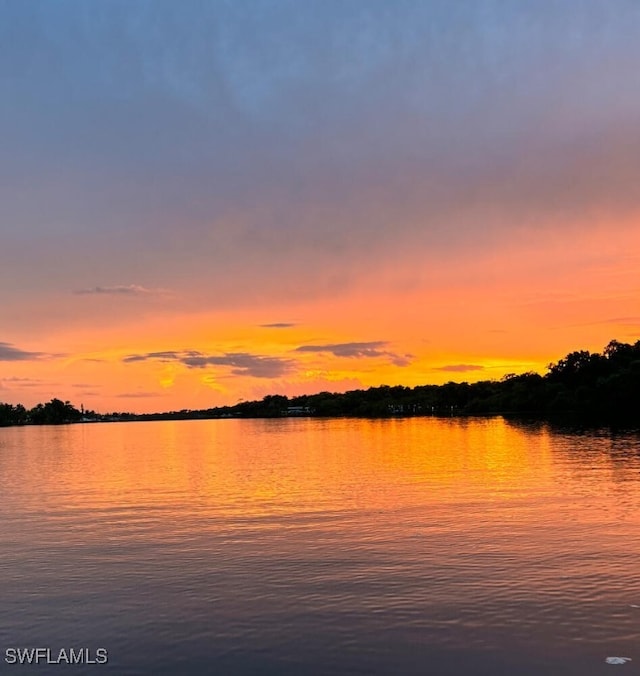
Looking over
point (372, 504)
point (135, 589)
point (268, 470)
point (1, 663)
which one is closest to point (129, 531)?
point (135, 589)

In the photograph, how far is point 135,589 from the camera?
24.5 m

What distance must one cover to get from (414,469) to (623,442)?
117ft

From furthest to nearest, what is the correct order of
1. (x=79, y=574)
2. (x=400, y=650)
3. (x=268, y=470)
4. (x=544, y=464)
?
(x=268, y=470) < (x=544, y=464) < (x=79, y=574) < (x=400, y=650)

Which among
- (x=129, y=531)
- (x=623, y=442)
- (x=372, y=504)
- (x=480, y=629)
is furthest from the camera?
(x=623, y=442)

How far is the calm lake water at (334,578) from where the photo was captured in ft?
58.5

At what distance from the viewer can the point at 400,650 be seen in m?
17.9

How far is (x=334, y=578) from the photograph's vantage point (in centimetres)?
2494

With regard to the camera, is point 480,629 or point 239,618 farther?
point 239,618

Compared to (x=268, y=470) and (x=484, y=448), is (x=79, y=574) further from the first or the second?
(x=484, y=448)

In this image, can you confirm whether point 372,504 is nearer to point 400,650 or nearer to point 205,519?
point 205,519

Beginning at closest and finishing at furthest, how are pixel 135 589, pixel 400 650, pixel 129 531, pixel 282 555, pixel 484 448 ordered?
pixel 400 650
pixel 135 589
pixel 282 555
pixel 129 531
pixel 484 448

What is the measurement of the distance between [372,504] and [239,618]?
78.2ft

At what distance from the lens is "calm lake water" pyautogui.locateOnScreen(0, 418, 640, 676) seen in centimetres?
1783

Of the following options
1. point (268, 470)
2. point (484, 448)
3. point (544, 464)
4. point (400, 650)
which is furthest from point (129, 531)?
point (484, 448)
